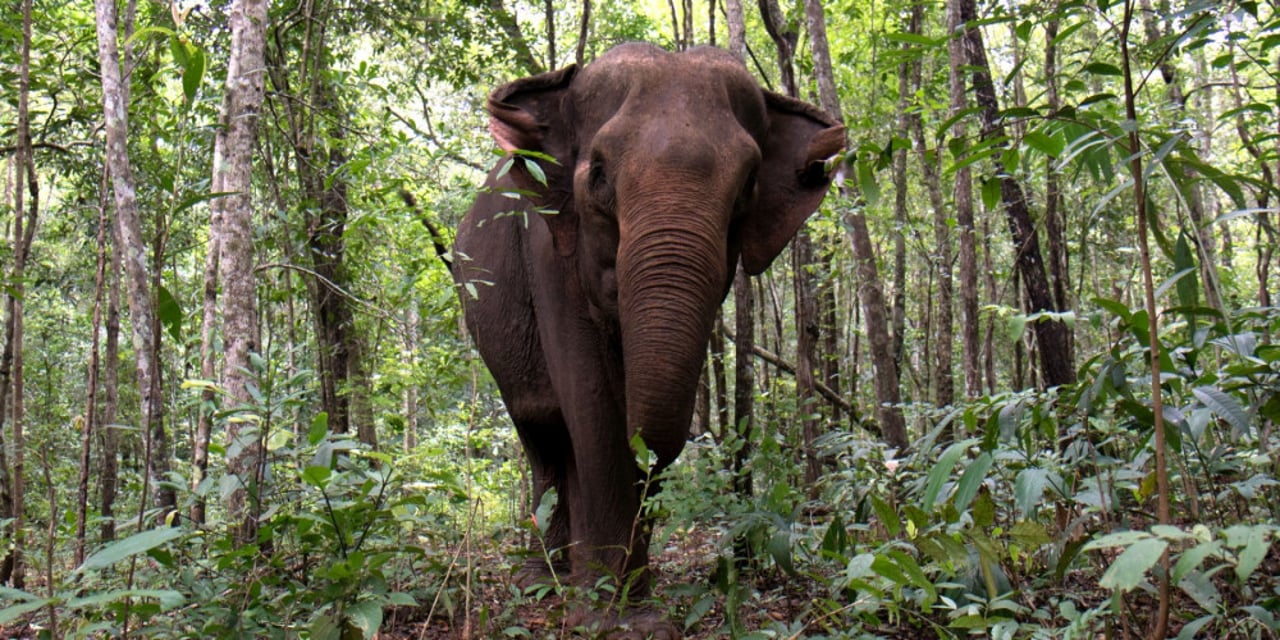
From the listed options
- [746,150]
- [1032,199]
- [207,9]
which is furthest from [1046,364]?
[207,9]

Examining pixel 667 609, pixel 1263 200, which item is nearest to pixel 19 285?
pixel 667 609

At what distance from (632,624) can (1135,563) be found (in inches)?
112

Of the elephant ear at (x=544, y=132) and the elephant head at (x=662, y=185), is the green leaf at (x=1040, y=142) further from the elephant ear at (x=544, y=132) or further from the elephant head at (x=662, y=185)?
the elephant ear at (x=544, y=132)

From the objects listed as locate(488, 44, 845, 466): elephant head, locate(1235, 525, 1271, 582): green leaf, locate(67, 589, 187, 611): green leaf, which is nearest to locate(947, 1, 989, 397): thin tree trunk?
locate(488, 44, 845, 466): elephant head

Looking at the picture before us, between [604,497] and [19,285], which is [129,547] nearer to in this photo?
[604,497]

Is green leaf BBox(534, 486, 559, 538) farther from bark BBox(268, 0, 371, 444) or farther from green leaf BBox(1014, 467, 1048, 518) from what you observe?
bark BBox(268, 0, 371, 444)

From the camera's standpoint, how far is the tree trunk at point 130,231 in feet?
13.4

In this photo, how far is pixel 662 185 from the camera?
454 centimetres

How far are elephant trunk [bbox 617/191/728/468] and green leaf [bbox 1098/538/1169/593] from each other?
2533 millimetres

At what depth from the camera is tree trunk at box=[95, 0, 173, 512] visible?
407cm

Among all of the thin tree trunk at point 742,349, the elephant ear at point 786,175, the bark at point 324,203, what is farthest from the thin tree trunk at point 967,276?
the bark at point 324,203

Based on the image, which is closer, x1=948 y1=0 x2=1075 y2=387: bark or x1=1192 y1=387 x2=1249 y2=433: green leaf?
x1=1192 y1=387 x2=1249 y2=433: green leaf

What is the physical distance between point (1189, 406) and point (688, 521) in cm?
210

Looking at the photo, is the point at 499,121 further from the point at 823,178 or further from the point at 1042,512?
the point at 1042,512
